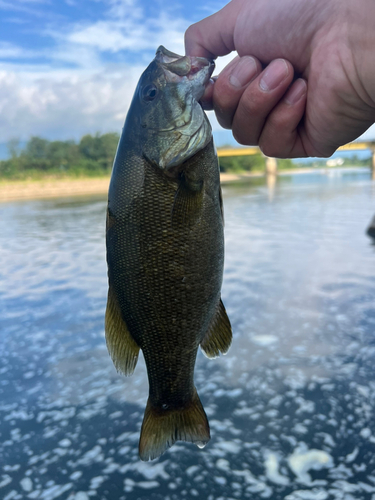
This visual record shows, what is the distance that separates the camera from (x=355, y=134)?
8.75 feet

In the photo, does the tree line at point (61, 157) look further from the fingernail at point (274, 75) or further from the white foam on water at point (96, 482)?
the fingernail at point (274, 75)

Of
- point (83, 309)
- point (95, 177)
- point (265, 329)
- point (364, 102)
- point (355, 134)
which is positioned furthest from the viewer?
point (95, 177)

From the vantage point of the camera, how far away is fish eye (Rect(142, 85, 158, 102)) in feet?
6.79

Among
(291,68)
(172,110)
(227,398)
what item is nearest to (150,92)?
(172,110)

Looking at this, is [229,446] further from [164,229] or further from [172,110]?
[172,110]

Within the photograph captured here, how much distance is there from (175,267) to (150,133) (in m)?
0.67

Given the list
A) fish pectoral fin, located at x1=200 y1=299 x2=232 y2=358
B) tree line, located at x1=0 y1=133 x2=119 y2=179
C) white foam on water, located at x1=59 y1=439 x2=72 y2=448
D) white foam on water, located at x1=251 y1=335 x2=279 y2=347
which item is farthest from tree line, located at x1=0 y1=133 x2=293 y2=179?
fish pectoral fin, located at x1=200 y1=299 x2=232 y2=358

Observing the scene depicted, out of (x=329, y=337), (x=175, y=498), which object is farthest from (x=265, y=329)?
(x=175, y=498)

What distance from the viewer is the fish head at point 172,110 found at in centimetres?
197

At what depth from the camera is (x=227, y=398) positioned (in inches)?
193

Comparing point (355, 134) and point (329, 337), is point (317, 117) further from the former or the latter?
point (329, 337)

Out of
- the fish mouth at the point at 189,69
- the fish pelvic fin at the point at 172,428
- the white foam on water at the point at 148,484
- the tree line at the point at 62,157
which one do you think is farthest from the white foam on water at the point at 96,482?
the tree line at the point at 62,157

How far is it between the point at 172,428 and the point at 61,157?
62373 mm

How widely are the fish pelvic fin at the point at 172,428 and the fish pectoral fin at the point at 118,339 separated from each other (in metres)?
0.32
